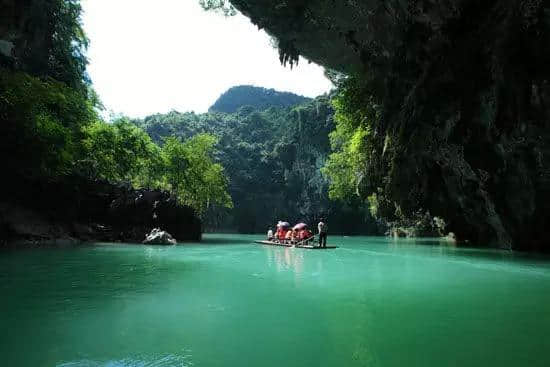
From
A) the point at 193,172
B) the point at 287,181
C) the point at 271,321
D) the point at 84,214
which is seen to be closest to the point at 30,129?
the point at 84,214

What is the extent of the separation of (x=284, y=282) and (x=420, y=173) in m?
14.7

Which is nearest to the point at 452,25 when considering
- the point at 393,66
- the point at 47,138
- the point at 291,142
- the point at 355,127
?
the point at 393,66

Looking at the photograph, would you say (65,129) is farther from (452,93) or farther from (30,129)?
(452,93)

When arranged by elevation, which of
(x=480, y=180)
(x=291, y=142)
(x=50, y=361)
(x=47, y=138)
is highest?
(x=291, y=142)

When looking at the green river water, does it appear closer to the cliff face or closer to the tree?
the cliff face

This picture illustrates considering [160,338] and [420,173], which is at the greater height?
[420,173]

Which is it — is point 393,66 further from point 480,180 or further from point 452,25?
point 480,180

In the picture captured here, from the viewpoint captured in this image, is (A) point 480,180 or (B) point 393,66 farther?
(B) point 393,66

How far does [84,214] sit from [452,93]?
2334cm

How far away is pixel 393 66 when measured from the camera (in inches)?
804

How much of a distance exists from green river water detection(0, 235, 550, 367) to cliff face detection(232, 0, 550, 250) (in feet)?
31.1

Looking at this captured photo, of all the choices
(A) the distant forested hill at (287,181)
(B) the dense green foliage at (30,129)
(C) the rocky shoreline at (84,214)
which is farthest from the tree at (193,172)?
(A) the distant forested hill at (287,181)

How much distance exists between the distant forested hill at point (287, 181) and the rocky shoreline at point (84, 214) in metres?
39.1

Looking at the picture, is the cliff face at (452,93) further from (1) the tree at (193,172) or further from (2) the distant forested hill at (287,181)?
(2) the distant forested hill at (287,181)
